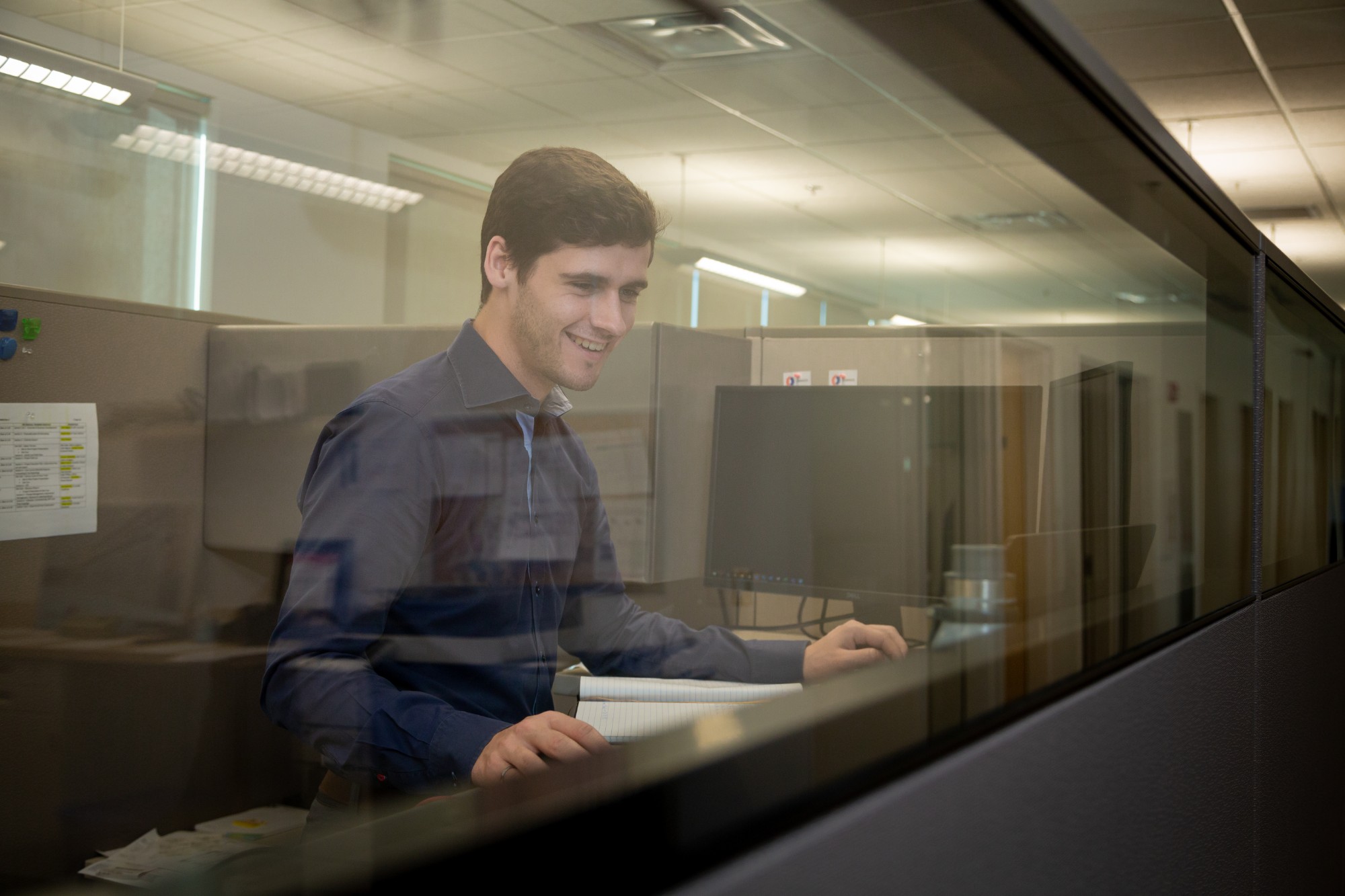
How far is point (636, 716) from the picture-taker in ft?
1.84

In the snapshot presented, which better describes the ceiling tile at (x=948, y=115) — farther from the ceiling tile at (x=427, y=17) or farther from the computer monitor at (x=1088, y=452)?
the ceiling tile at (x=427, y=17)

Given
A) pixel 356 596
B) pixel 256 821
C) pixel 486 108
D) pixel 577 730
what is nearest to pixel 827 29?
pixel 577 730

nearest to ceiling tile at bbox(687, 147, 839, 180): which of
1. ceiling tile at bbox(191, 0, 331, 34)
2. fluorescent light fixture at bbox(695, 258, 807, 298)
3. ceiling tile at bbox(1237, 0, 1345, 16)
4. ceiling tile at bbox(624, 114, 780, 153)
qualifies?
ceiling tile at bbox(624, 114, 780, 153)

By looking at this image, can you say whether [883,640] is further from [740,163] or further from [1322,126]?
[1322,126]

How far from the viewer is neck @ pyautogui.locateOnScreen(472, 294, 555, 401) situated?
1.04 meters

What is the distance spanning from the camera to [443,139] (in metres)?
5.29

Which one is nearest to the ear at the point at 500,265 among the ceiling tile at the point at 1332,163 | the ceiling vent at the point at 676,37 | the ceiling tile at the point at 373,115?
the ceiling vent at the point at 676,37

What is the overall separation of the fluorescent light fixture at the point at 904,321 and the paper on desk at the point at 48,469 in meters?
1.10

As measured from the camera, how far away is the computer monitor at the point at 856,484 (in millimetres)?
552

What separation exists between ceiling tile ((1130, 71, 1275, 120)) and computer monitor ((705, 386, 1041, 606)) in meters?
2.95

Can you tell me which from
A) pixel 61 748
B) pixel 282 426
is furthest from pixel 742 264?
pixel 61 748

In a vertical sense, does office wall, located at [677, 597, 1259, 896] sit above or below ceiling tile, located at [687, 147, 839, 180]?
below

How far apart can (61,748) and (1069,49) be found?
1396 millimetres

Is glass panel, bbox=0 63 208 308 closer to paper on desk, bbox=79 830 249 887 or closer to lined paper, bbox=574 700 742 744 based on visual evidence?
paper on desk, bbox=79 830 249 887
